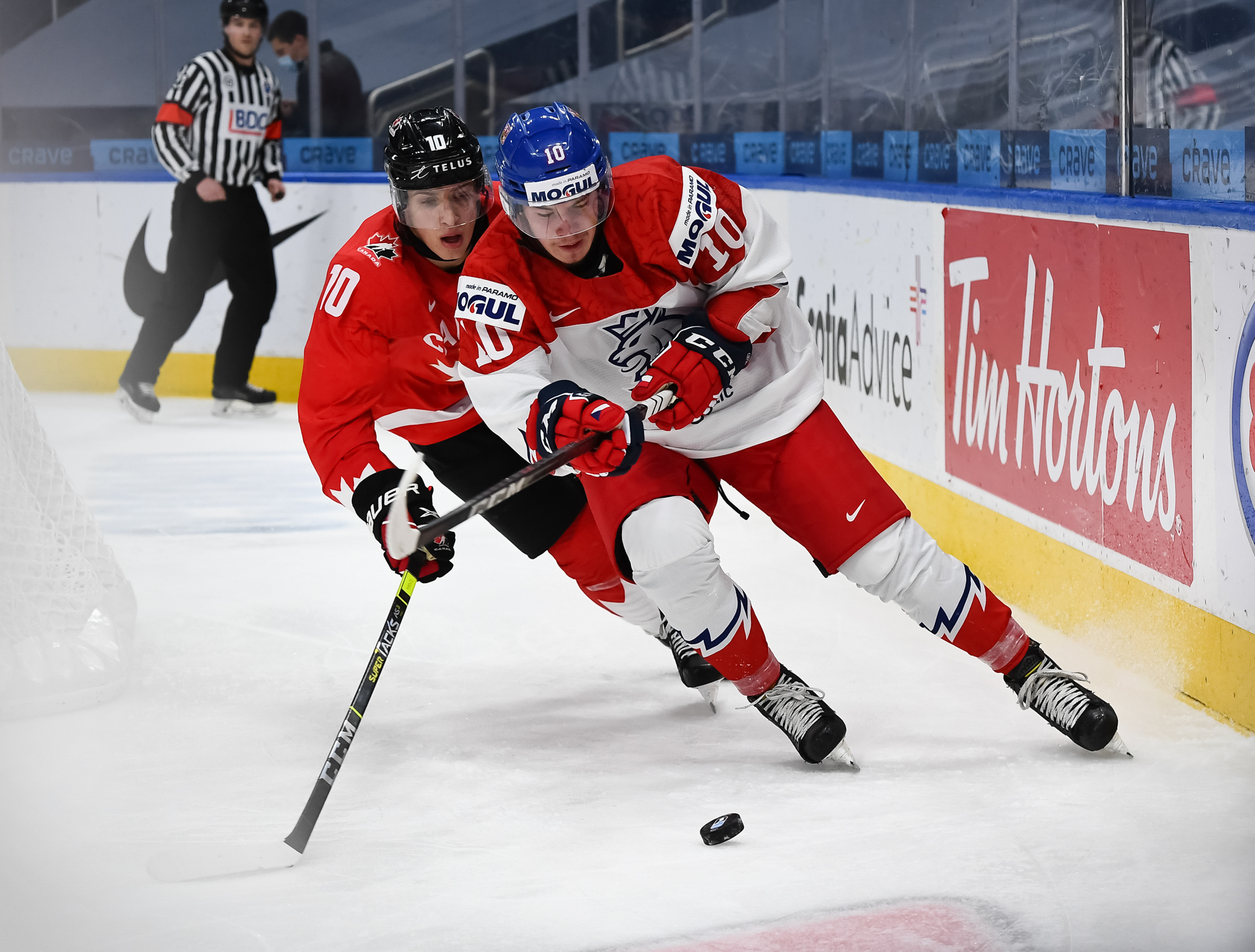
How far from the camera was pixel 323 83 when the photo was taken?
718cm

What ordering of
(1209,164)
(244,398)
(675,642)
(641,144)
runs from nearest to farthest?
1. (1209,164)
2. (675,642)
3. (244,398)
4. (641,144)

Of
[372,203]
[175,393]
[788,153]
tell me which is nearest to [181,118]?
[372,203]

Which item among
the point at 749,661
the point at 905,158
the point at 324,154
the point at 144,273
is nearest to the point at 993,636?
the point at 749,661

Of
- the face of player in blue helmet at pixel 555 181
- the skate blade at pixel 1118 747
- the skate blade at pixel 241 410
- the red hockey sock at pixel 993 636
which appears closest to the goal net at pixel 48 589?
the face of player in blue helmet at pixel 555 181

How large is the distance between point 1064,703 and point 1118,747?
4.3 inches

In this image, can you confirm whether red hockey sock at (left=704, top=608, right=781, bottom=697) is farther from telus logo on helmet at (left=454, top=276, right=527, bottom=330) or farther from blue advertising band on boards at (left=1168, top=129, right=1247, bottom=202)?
blue advertising band on boards at (left=1168, top=129, right=1247, bottom=202)

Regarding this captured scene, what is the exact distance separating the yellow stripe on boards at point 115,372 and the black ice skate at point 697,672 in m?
4.33

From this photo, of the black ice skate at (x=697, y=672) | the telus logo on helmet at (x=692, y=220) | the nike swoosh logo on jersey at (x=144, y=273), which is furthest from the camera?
the nike swoosh logo on jersey at (x=144, y=273)

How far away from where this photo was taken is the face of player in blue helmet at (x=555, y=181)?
213cm

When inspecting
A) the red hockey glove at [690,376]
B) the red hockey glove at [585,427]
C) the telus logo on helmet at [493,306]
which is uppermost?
the telus logo on helmet at [493,306]

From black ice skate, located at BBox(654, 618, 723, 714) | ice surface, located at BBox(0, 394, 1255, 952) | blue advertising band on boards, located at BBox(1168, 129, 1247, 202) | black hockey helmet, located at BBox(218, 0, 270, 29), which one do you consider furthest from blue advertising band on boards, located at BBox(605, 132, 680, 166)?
black ice skate, located at BBox(654, 618, 723, 714)

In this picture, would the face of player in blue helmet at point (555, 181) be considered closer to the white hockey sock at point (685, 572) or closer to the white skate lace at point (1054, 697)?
the white hockey sock at point (685, 572)

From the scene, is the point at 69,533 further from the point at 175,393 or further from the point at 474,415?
the point at 175,393

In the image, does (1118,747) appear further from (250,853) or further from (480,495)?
(250,853)
